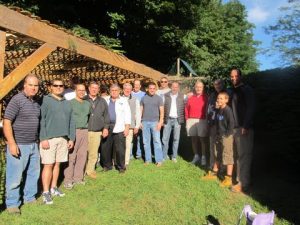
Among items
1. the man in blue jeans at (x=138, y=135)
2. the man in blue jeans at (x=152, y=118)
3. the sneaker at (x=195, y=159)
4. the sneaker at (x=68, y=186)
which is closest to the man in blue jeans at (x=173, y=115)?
the man in blue jeans at (x=152, y=118)

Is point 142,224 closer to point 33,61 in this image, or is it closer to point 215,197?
point 215,197

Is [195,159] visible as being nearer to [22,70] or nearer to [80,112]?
[80,112]

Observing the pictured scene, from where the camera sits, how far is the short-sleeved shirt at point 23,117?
5.73 meters

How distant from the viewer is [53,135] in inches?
251

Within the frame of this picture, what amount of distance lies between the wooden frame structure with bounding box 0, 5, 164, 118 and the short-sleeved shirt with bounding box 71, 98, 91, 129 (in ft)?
3.27

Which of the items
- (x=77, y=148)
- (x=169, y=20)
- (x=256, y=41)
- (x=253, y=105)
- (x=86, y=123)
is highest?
(x=256, y=41)

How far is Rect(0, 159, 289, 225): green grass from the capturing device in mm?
5684

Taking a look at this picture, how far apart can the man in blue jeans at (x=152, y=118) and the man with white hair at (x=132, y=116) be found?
0.14 m

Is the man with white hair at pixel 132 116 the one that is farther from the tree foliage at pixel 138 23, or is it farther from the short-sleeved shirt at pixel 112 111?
the tree foliage at pixel 138 23

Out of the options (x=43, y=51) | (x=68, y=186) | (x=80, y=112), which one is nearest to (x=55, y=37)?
(x=43, y=51)

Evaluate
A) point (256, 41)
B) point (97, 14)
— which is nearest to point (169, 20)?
point (97, 14)

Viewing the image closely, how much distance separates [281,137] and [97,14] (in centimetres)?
1536

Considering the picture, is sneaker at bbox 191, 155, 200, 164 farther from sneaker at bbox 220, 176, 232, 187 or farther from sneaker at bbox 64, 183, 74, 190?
sneaker at bbox 64, 183, 74, 190

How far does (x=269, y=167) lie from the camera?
8414 mm
